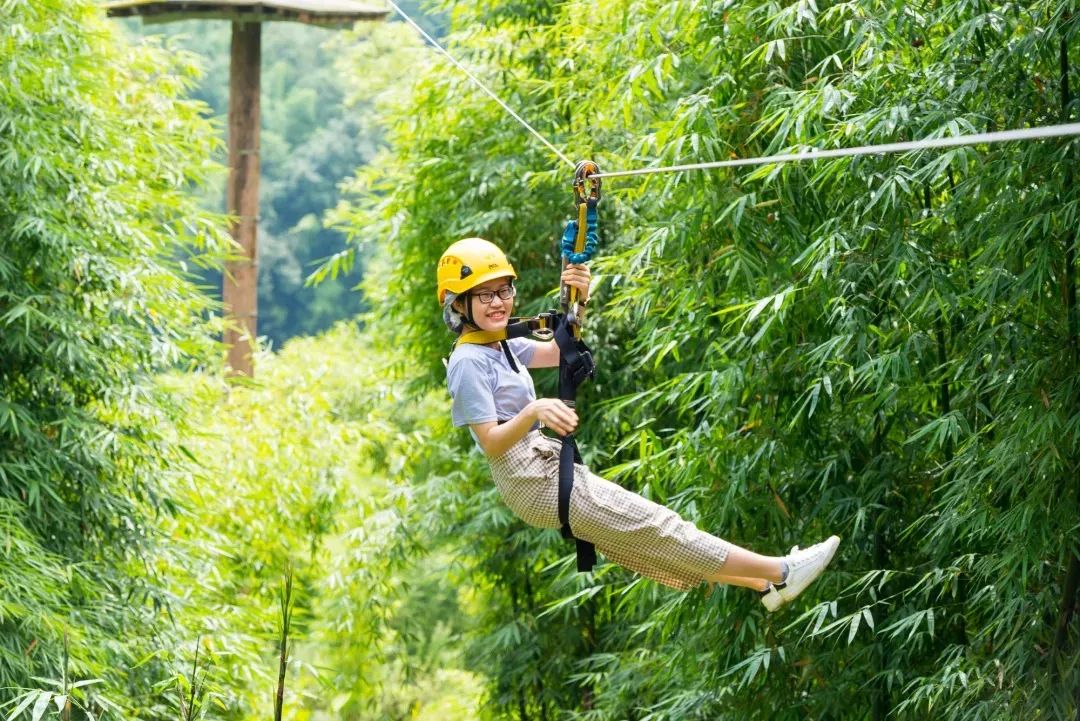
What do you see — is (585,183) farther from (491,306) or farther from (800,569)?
(800,569)

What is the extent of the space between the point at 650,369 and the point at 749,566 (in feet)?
9.27

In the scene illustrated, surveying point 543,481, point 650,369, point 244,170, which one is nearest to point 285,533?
point 244,170

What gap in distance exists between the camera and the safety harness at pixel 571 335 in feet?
9.68

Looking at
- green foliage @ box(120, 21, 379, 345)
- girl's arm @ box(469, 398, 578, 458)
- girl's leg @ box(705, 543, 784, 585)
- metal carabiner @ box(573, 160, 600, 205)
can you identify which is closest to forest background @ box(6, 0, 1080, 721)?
girl's leg @ box(705, 543, 784, 585)

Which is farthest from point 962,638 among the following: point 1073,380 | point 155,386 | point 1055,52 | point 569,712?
point 155,386

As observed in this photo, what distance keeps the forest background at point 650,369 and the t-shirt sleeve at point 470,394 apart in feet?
2.73

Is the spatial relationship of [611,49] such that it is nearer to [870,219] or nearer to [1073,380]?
[870,219]

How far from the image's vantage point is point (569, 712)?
6.48m

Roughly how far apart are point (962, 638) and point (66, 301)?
3351 mm

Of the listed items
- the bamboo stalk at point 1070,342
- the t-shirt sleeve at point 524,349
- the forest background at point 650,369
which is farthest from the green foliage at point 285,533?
the bamboo stalk at point 1070,342

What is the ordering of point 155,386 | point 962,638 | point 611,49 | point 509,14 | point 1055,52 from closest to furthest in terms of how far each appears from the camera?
point 1055,52 → point 962,638 → point 611,49 → point 155,386 → point 509,14

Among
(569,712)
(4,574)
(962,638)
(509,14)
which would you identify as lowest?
(569,712)

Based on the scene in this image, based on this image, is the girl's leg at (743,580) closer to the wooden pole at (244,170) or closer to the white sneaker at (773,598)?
the white sneaker at (773,598)

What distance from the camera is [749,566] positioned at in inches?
121
